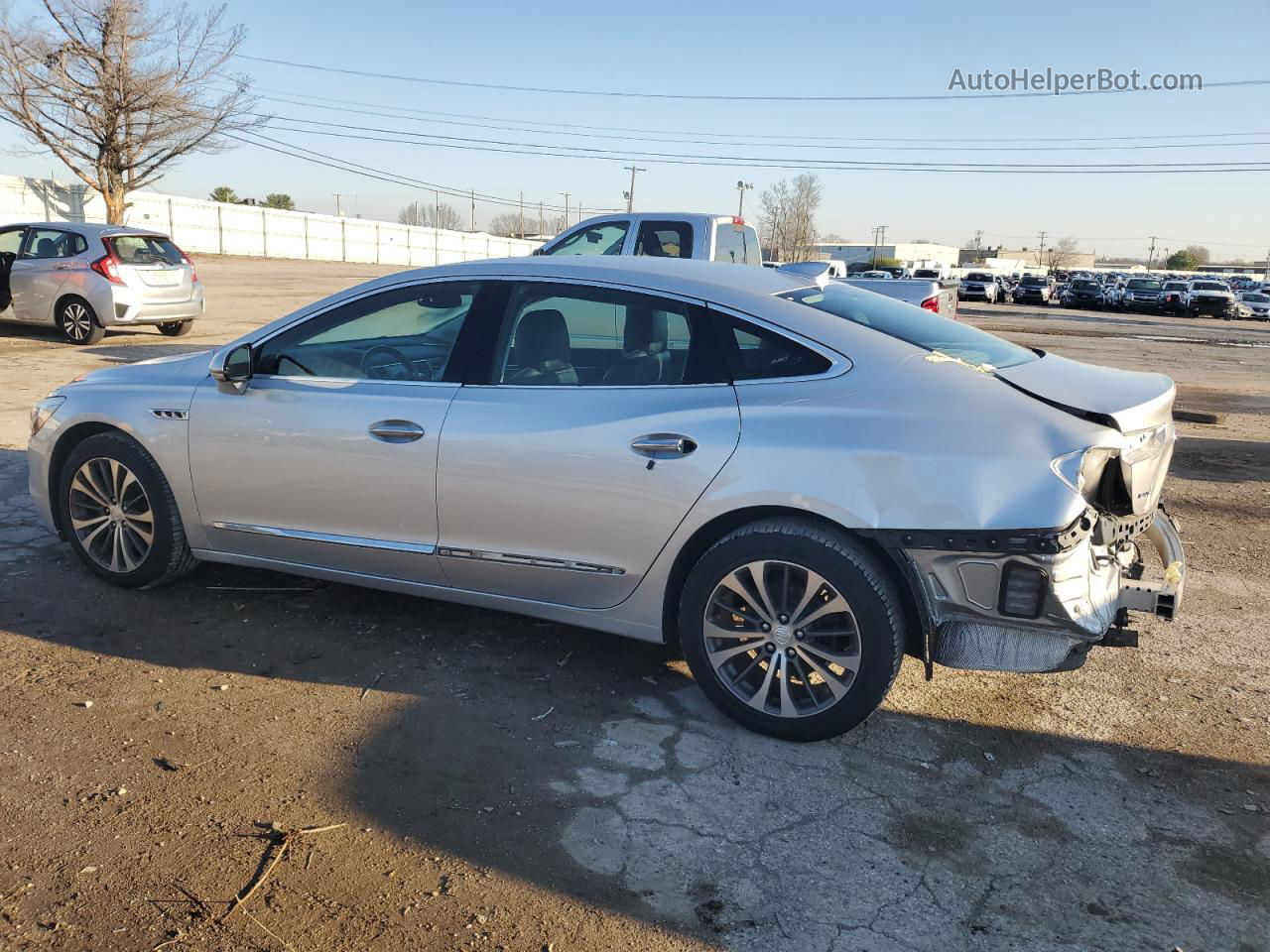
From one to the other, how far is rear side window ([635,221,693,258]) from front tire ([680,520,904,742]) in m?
7.37

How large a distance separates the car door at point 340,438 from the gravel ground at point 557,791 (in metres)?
0.41

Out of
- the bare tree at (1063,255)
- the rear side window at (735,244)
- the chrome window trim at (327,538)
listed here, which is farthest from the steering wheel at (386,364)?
the bare tree at (1063,255)

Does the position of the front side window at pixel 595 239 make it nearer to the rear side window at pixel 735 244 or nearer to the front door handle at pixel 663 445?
the rear side window at pixel 735 244

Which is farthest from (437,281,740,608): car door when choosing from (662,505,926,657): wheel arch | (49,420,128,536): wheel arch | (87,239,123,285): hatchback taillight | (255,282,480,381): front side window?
(87,239,123,285): hatchback taillight

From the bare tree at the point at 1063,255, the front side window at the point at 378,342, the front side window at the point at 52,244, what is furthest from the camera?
the bare tree at the point at 1063,255

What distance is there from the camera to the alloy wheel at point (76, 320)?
13.6 metres

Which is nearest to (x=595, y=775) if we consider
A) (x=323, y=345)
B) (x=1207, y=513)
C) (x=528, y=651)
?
(x=528, y=651)

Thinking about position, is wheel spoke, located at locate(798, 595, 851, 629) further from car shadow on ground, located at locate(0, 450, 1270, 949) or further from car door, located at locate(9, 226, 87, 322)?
car door, located at locate(9, 226, 87, 322)

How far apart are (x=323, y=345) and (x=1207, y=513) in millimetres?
5749

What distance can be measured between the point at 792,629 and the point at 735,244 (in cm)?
818

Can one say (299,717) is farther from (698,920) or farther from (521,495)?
(698,920)

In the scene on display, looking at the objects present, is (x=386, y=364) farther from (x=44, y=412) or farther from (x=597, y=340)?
(x=44, y=412)

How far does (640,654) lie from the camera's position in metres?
4.16

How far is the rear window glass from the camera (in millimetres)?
13516
